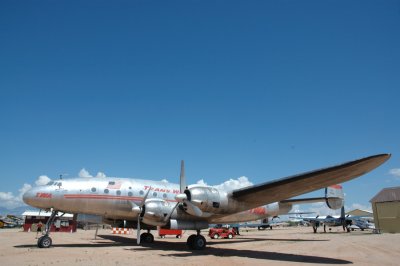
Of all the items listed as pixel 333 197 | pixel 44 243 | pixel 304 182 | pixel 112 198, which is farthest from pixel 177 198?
pixel 333 197

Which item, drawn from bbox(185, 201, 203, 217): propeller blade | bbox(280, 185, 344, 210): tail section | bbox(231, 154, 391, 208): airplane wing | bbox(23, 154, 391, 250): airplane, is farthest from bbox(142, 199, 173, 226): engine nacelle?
bbox(280, 185, 344, 210): tail section

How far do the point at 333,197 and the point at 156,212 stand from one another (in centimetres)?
1252

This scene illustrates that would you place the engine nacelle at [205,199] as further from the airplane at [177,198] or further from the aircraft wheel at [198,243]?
the aircraft wheel at [198,243]

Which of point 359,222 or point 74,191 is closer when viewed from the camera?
point 74,191

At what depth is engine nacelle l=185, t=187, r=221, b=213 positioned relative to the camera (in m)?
12.9

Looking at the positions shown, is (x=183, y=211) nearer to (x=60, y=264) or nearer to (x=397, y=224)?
(x=60, y=264)

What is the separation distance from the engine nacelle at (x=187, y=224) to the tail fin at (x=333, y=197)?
10201 mm

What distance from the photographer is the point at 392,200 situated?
3844cm

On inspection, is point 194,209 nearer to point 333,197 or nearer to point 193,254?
point 193,254

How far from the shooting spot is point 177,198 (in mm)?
13258

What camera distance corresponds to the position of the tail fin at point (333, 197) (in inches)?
822

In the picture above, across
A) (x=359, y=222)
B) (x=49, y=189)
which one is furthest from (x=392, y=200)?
(x=49, y=189)

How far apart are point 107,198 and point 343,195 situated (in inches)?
614

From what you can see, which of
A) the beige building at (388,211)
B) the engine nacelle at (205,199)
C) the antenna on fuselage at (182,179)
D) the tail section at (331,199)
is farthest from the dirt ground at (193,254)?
the beige building at (388,211)
